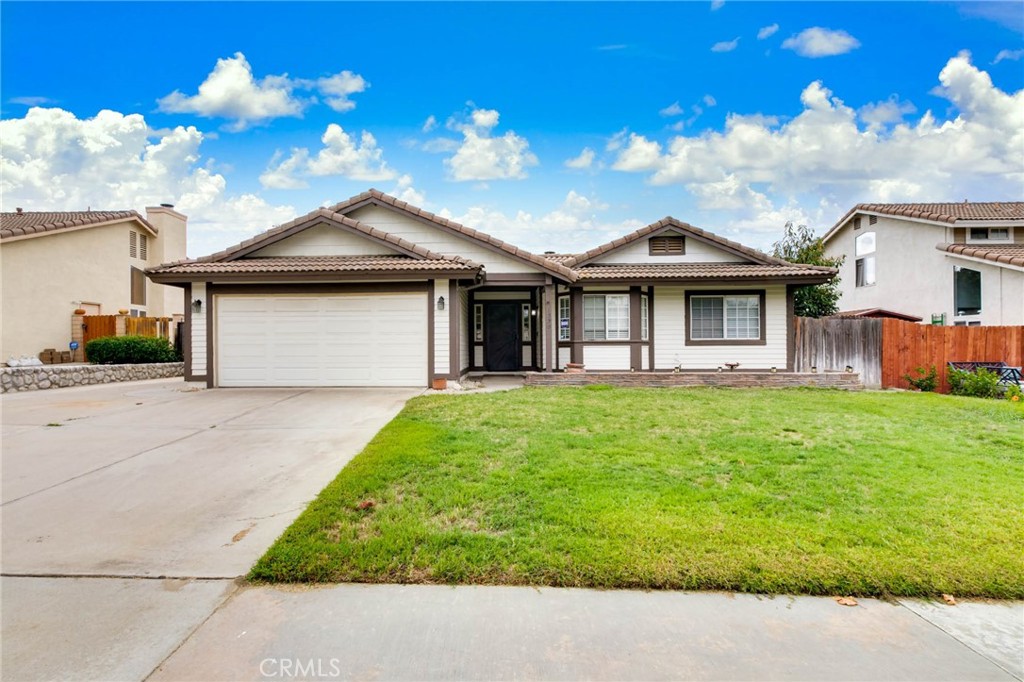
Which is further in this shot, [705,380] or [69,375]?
[69,375]

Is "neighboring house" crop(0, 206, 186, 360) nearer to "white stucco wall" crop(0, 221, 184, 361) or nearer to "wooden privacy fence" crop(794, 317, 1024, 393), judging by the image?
"white stucco wall" crop(0, 221, 184, 361)

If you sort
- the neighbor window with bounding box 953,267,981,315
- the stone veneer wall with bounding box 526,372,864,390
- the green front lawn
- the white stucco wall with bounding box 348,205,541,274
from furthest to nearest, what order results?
the neighbor window with bounding box 953,267,981,315, the white stucco wall with bounding box 348,205,541,274, the stone veneer wall with bounding box 526,372,864,390, the green front lawn

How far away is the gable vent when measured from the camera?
1564cm

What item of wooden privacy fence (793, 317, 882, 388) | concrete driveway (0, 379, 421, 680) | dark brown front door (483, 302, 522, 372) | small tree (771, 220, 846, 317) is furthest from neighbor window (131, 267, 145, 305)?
small tree (771, 220, 846, 317)

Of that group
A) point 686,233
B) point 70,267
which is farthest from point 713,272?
point 70,267

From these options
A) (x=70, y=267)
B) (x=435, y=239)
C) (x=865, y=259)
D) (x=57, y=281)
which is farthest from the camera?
(x=865, y=259)

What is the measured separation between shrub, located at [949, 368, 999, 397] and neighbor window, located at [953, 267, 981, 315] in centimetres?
769

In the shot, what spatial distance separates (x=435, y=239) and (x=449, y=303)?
2695 millimetres

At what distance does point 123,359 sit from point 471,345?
35.0 feet

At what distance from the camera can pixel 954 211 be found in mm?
19578

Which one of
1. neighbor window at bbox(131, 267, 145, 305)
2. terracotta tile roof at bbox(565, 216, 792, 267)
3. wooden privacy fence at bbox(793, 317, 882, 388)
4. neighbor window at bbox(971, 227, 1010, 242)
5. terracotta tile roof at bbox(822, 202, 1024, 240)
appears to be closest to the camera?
wooden privacy fence at bbox(793, 317, 882, 388)

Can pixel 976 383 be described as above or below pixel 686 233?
below

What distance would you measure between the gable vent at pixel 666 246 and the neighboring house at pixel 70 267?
20539mm

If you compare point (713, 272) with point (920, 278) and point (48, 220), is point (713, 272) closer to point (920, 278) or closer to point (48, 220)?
point (920, 278)
